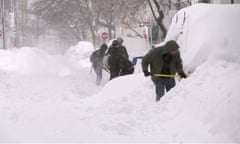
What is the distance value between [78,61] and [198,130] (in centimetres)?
2514

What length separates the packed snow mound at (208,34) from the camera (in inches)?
387

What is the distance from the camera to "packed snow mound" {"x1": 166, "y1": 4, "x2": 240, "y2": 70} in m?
9.82

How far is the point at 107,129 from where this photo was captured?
729cm

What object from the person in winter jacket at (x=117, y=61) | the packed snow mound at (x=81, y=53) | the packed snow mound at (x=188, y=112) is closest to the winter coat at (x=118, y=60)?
the person in winter jacket at (x=117, y=61)

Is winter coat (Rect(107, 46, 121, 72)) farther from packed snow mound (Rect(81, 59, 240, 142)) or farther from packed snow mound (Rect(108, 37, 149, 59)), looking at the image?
packed snow mound (Rect(108, 37, 149, 59))

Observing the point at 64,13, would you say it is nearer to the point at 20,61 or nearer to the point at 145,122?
the point at 20,61

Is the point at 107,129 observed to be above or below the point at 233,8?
below

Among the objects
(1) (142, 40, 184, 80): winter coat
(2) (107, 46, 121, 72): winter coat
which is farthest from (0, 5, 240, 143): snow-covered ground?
(2) (107, 46, 121, 72): winter coat

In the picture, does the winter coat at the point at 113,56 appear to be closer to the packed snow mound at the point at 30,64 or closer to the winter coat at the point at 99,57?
the winter coat at the point at 99,57

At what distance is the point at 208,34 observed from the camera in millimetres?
10273

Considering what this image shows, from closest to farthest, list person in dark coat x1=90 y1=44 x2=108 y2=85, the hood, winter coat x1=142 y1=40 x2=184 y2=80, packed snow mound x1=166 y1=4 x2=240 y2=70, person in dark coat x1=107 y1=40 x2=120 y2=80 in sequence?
the hood < winter coat x1=142 y1=40 x2=184 y2=80 < packed snow mound x1=166 y1=4 x2=240 y2=70 < person in dark coat x1=107 y1=40 x2=120 y2=80 < person in dark coat x1=90 y1=44 x2=108 y2=85

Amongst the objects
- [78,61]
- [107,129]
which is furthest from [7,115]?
[78,61]

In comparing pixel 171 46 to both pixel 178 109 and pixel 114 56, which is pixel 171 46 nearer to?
pixel 178 109

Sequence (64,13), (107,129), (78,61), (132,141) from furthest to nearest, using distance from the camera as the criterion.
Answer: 1. (64,13)
2. (78,61)
3. (107,129)
4. (132,141)
